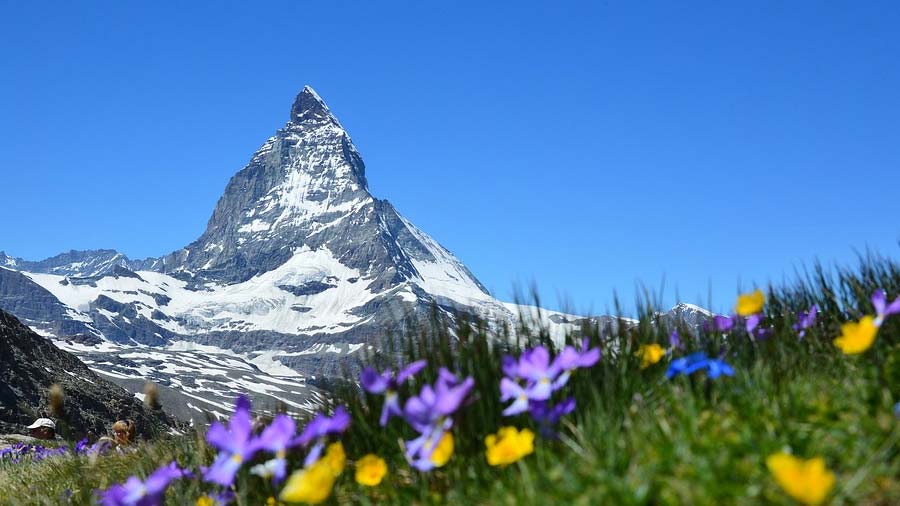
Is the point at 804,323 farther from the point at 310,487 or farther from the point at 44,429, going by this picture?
the point at 44,429

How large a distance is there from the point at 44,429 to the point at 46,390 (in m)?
3.99

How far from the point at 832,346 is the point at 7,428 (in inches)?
614

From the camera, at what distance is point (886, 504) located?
2.39 m

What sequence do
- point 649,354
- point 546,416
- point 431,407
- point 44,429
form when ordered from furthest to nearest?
point 44,429, point 649,354, point 546,416, point 431,407

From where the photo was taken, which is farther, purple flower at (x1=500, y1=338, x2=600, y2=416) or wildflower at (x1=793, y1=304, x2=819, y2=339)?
wildflower at (x1=793, y1=304, x2=819, y2=339)

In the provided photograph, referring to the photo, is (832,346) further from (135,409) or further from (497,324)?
(135,409)

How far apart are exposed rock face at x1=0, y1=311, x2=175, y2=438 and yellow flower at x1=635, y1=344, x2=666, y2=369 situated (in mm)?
13159

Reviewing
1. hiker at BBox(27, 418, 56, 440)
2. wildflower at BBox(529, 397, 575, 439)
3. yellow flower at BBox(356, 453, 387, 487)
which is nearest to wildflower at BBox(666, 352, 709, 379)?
wildflower at BBox(529, 397, 575, 439)

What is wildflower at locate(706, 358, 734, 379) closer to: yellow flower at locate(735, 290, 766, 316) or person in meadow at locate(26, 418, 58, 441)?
yellow flower at locate(735, 290, 766, 316)

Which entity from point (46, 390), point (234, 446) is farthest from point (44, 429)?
point (234, 446)

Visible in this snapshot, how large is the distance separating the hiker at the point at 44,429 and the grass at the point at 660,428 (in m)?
10.1

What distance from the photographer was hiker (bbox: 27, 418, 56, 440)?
43.8ft

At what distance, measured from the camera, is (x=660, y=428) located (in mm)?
2914

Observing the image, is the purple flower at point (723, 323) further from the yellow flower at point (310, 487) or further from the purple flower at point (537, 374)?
the yellow flower at point (310, 487)
